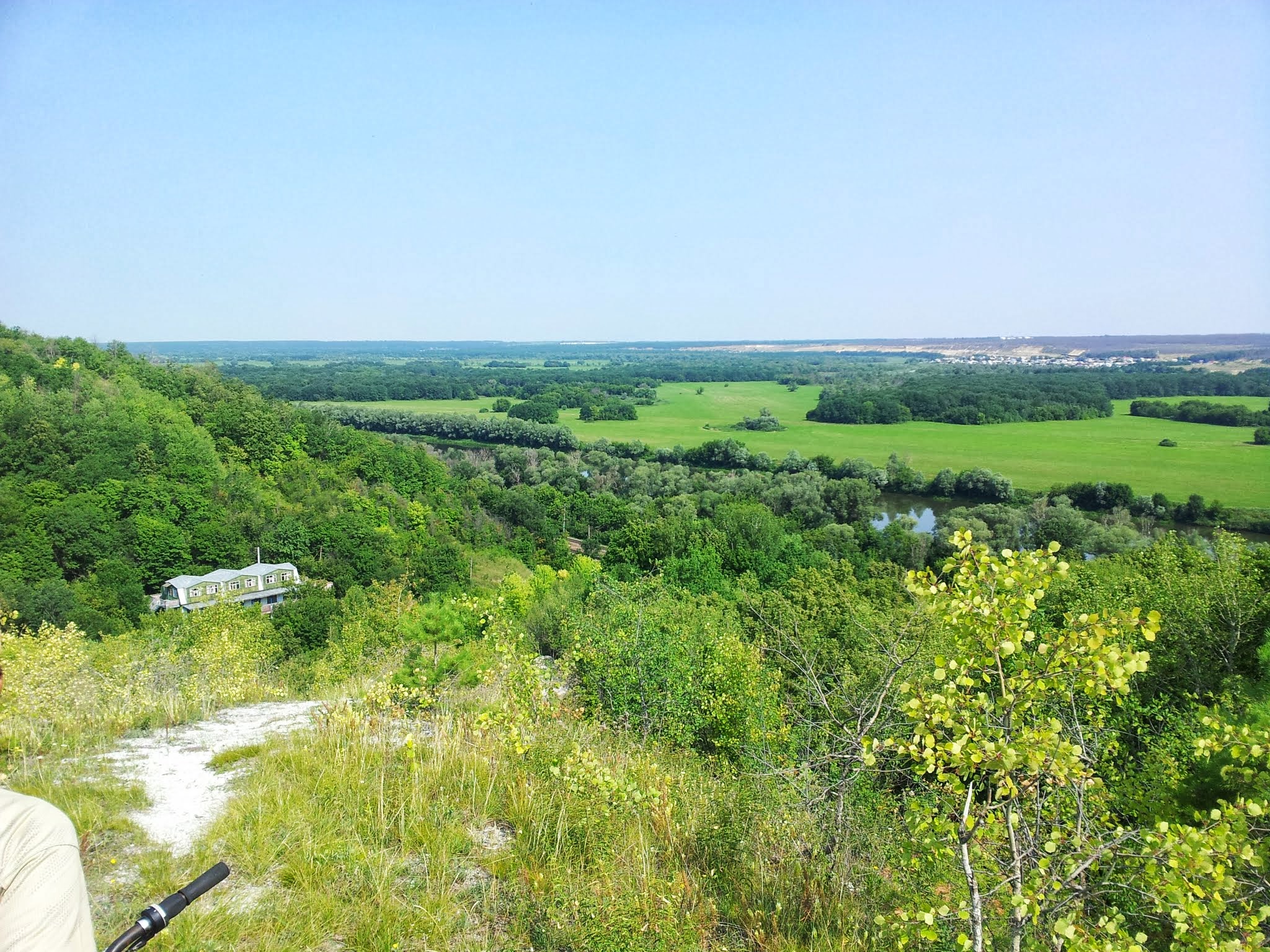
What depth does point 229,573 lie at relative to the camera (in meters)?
44.3

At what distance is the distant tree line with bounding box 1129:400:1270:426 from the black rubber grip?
96814 mm

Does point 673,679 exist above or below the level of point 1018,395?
below

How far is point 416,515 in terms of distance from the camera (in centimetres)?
5900

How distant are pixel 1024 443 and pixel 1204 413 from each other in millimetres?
23674

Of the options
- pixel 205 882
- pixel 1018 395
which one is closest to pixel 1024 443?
pixel 1018 395

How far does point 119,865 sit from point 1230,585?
1859 centimetres

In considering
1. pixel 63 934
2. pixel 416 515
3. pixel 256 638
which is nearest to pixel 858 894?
pixel 63 934

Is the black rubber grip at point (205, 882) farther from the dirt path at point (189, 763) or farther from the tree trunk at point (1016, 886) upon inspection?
the dirt path at point (189, 763)

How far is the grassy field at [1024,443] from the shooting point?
193ft

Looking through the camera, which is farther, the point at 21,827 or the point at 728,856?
the point at 728,856

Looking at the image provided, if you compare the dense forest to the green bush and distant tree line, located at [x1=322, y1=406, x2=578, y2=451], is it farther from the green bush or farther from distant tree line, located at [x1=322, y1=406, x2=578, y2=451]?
distant tree line, located at [x1=322, y1=406, x2=578, y2=451]

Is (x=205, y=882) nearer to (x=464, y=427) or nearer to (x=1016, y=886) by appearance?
(x=1016, y=886)

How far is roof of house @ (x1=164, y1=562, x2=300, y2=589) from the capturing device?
141 ft

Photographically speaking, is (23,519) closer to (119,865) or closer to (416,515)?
(416,515)
